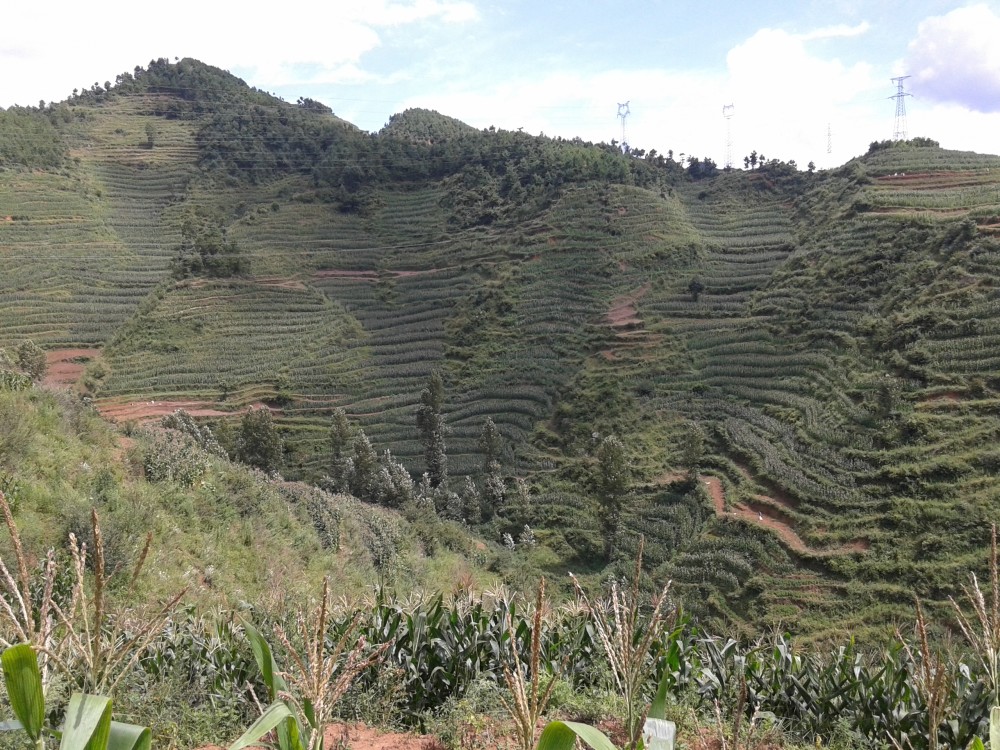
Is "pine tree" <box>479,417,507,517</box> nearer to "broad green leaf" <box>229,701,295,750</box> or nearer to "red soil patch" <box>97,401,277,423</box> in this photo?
"red soil patch" <box>97,401,277,423</box>

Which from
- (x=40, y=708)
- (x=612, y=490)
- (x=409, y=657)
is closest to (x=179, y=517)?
(x=409, y=657)

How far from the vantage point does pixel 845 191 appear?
1377 inches

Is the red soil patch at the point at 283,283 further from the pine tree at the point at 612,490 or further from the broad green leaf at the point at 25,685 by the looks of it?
the broad green leaf at the point at 25,685

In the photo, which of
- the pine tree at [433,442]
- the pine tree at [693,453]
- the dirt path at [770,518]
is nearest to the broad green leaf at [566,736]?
the dirt path at [770,518]

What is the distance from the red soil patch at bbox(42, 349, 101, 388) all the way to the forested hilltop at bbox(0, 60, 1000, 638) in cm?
17

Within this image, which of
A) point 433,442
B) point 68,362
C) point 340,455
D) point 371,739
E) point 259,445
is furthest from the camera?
point 68,362

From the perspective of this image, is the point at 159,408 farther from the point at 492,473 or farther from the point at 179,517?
the point at 179,517

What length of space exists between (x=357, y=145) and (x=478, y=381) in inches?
1345

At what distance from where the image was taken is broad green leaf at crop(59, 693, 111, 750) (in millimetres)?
1708

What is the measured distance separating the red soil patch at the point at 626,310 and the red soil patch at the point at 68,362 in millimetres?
24101

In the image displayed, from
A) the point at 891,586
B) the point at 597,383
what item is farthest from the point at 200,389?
the point at 891,586

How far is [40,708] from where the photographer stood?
1.89 m

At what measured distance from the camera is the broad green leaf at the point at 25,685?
70.4 inches

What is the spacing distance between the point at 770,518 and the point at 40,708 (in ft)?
55.8
